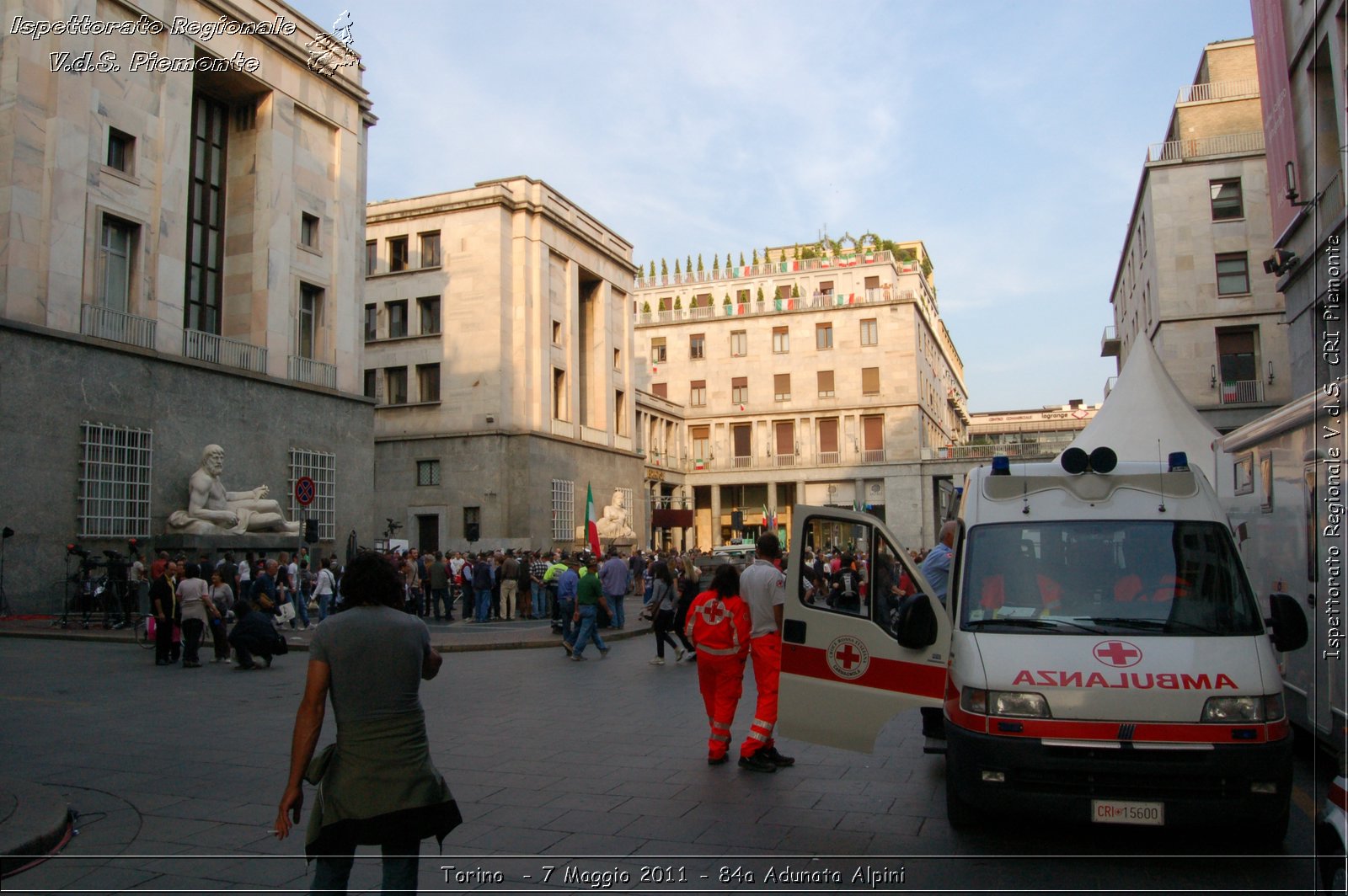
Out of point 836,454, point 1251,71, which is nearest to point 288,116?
point 1251,71

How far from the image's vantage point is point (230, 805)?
21.2 ft

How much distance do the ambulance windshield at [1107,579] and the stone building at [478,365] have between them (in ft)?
108

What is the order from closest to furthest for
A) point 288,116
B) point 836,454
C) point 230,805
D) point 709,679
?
point 230,805, point 709,679, point 288,116, point 836,454

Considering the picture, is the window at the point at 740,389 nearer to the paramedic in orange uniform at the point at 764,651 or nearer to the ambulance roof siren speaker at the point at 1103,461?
the paramedic in orange uniform at the point at 764,651

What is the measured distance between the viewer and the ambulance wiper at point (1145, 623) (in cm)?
564

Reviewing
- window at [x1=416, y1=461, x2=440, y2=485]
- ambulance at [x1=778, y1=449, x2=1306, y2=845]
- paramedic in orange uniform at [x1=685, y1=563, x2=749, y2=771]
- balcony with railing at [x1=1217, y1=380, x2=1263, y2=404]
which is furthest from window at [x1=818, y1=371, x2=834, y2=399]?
ambulance at [x1=778, y1=449, x2=1306, y2=845]

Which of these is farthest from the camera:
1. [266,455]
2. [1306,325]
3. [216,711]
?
[266,455]

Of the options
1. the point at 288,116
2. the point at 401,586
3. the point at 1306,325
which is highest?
the point at 288,116

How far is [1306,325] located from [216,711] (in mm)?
18707

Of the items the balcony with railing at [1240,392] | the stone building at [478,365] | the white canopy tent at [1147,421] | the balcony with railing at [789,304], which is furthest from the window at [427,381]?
the balcony with railing at [1240,392]

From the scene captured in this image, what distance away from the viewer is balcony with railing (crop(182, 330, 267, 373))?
82.2ft

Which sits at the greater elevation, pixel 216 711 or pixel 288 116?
pixel 288 116

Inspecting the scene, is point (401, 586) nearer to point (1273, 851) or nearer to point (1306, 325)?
point (1273, 851)

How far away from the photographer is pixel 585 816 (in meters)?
6.13
